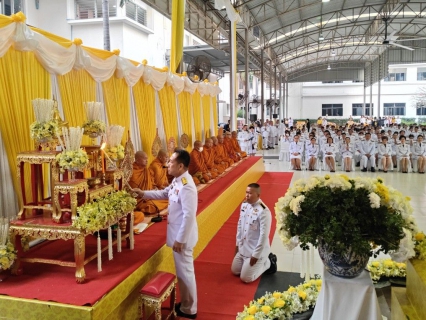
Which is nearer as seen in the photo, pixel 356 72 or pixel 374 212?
pixel 374 212

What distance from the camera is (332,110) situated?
41.9 m

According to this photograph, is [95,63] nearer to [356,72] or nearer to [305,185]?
[305,185]

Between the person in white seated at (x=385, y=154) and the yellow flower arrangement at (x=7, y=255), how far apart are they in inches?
475

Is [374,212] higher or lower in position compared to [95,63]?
lower

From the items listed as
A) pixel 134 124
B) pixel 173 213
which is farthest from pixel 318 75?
pixel 173 213

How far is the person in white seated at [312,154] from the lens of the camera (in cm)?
1323

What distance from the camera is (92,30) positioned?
14.7 m

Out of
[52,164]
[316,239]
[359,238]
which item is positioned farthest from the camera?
[52,164]

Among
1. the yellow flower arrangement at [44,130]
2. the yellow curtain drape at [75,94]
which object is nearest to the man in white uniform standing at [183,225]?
the yellow flower arrangement at [44,130]

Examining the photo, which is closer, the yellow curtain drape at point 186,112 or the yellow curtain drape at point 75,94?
the yellow curtain drape at point 75,94

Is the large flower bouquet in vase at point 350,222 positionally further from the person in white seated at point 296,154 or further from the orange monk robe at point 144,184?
the person in white seated at point 296,154

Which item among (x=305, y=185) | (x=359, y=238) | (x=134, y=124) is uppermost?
(x=134, y=124)

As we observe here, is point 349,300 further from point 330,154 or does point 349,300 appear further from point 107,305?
point 330,154

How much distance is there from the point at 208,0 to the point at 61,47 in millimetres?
10119
